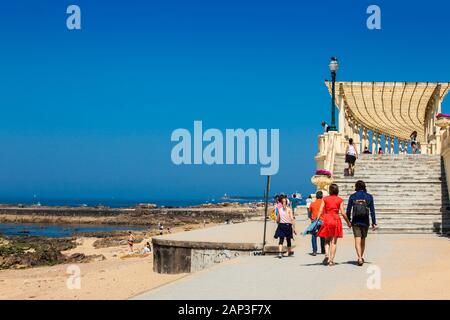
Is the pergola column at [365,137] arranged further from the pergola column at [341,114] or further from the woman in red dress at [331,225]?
the woman in red dress at [331,225]

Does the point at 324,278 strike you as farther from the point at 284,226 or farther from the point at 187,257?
the point at 187,257

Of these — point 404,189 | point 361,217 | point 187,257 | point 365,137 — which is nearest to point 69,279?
point 187,257

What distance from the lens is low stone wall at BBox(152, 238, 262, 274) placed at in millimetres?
14219

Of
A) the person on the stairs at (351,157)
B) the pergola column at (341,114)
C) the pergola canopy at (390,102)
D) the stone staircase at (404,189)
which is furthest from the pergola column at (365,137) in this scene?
the person on the stairs at (351,157)

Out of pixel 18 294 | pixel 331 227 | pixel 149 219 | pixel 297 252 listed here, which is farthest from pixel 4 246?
pixel 149 219

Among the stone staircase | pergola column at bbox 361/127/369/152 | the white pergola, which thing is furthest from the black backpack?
pergola column at bbox 361/127/369/152

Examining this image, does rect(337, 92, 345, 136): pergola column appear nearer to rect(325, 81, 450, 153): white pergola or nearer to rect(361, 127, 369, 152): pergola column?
rect(325, 81, 450, 153): white pergola

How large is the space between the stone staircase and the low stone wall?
5.92 m

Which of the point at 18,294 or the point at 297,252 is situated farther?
the point at 18,294

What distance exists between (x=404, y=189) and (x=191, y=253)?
8.62m
